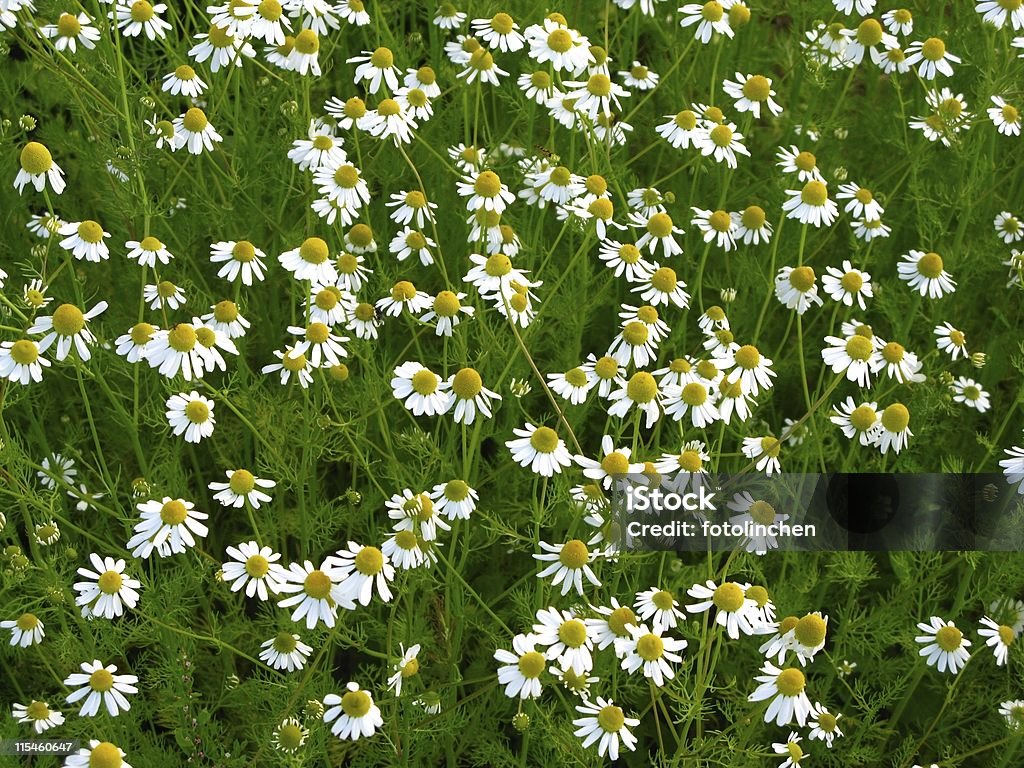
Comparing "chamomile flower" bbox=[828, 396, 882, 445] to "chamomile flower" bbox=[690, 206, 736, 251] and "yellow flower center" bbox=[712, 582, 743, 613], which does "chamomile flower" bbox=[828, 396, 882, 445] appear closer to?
"chamomile flower" bbox=[690, 206, 736, 251]

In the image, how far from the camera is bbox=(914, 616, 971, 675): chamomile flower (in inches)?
124

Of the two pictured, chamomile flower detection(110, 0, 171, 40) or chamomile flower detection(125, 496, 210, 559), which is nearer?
chamomile flower detection(125, 496, 210, 559)

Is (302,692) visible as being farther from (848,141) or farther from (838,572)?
(848,141)

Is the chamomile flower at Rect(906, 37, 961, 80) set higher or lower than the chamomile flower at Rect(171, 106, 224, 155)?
higher

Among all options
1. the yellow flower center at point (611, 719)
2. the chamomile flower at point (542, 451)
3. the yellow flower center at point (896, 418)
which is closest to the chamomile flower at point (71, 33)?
the chamomile flower at point (542, 451)

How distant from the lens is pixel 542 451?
9.48 ft

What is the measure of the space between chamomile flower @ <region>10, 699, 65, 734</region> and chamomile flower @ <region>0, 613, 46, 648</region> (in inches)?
6.5

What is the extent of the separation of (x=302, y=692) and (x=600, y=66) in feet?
7.82

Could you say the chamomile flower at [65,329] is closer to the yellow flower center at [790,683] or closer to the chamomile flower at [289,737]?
the chamomile flower at [289,737]

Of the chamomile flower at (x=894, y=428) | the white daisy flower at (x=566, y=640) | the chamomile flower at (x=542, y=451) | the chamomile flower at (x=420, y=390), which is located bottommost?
the white daisy flower at (x=566, y=640)

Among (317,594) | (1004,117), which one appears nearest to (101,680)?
(317,594)

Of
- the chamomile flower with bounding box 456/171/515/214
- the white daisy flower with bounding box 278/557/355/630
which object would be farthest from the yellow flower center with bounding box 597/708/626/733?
the chamomile flower with bounding box 456/171/515/214

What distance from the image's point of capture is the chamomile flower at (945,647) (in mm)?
3145

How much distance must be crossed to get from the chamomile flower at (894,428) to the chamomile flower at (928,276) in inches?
29.1
